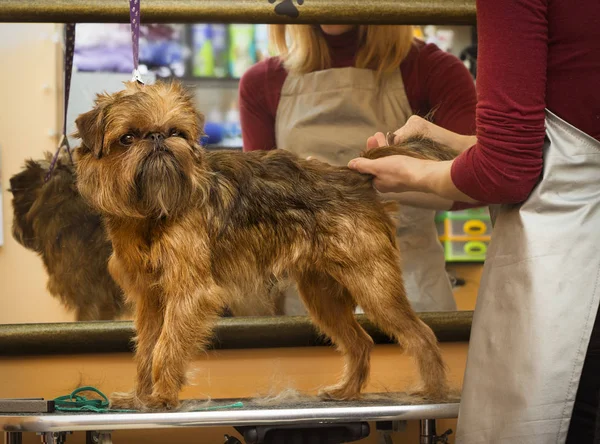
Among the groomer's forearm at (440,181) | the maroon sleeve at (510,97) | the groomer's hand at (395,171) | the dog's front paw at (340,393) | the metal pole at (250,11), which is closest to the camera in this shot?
the maroon sleeve at (510,97)

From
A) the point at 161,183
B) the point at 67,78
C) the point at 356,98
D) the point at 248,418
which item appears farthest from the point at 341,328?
the point at 67,78

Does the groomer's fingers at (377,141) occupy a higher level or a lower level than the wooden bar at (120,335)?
higher

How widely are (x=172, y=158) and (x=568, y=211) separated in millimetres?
720

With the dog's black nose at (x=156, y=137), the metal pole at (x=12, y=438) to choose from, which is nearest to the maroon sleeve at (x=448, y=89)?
the dog's black nose at (x=156, y=137)

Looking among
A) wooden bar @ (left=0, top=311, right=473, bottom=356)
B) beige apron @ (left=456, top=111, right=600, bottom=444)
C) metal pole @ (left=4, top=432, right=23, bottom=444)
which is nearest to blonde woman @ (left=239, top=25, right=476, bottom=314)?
wooden bar @ (left=0, top=311, right=473, bottom=356)

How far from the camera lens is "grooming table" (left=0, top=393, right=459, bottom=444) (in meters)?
1.41

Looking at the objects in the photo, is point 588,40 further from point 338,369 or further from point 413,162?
point 338,369

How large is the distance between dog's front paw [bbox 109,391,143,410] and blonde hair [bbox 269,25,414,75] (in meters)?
1.09

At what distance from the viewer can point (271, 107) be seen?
7.26 feet

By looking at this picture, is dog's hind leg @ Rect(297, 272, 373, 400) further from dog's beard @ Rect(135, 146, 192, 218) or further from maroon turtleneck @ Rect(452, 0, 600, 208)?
maroon turtleneck @ Rect(452, 0, 600, 208)

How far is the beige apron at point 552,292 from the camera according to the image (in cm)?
123

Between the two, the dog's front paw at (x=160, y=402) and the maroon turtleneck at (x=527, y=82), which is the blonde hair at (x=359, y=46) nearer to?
the maroon turtleneck at (x=527, y=82)

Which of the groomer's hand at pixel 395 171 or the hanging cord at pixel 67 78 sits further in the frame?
the hanging cord at pixel 67 78

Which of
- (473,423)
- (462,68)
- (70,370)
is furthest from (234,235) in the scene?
(462,68)
